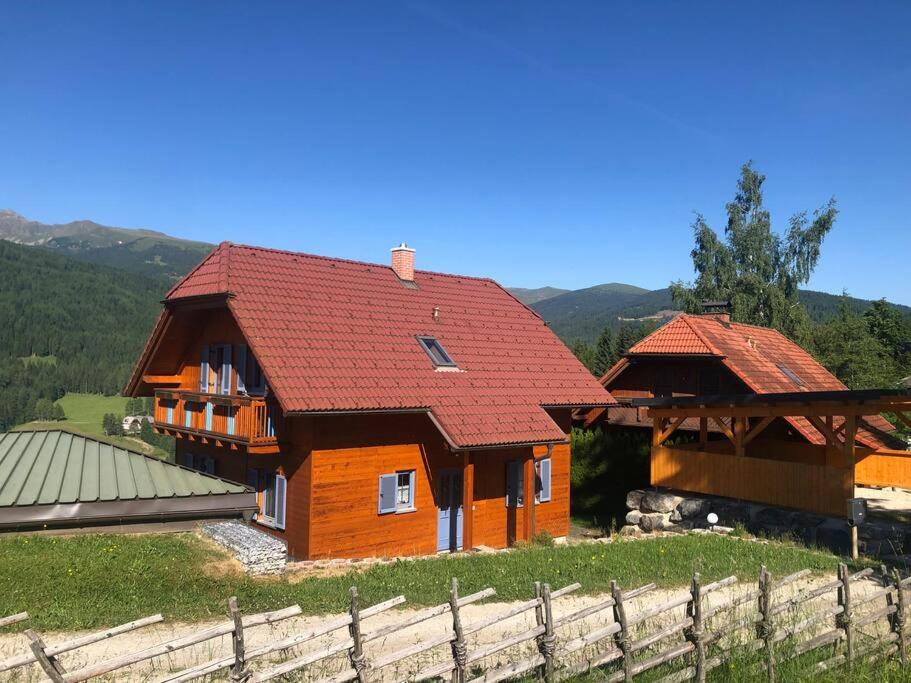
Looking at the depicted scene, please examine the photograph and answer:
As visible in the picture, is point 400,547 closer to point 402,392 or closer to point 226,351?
point 402,392

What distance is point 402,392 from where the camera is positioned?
671 inches

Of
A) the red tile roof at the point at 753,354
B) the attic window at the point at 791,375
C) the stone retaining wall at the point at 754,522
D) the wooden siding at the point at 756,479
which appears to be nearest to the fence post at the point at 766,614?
the stone retaining wall at the point at 754,522

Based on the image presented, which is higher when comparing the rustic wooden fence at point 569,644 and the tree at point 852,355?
the tree at point 852,355

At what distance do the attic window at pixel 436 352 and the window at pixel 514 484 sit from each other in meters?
3.10

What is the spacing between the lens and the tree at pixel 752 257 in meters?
42.4

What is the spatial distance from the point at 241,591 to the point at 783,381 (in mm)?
18385

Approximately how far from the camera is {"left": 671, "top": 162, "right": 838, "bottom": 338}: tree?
42438mm

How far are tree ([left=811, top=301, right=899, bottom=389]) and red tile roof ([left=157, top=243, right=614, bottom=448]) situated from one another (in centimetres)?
2284

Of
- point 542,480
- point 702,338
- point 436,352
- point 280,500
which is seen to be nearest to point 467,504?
point 542,480

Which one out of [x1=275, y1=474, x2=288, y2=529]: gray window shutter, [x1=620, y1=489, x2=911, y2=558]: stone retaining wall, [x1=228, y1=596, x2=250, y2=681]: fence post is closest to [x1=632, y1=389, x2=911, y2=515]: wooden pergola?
[x1=620, y1=489, x2=911, y2=558]: stone retaining wall

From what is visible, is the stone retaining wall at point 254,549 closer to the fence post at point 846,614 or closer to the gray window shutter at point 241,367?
the gray window shutter at point 241,367

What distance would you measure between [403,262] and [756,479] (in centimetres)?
1160

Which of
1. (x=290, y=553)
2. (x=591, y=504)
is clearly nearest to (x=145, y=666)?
(x=290, y=553)

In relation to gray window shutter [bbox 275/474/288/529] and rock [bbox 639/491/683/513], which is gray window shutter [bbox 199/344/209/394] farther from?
rock [bbox 639/491/683/513]
